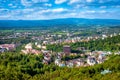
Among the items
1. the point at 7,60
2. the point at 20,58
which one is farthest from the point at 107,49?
the point at 7,60

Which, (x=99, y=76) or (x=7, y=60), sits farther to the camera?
(x=7, y=60)

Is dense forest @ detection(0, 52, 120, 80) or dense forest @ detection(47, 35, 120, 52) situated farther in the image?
dense forest @ detection(47, 35, 120, 52)

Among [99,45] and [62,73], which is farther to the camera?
[99,45]

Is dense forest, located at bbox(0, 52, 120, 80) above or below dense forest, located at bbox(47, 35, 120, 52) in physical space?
above

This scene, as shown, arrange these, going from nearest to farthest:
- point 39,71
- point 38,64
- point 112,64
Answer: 1. point 112,64
2. point 39,71
3. point 38,64

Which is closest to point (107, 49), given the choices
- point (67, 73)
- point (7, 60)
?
point (7, 60)

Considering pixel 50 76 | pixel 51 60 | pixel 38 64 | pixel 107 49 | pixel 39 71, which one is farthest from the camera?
pixel 107 49

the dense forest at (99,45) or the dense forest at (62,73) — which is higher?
the dense forest at (62,73)

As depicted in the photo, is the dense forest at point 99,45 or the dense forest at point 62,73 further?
the dense forest at point 99,45

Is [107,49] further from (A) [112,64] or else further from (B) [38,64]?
(A) [112,64]

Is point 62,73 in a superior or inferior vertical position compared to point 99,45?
superior
